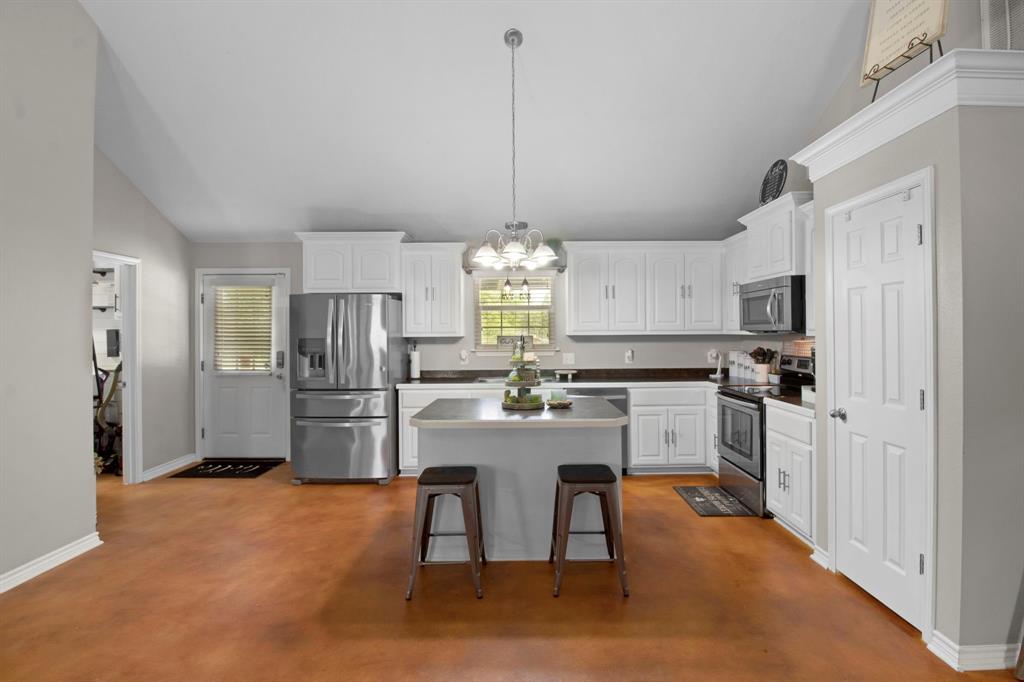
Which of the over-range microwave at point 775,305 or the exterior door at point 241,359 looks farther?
the exterior door at point 241,359

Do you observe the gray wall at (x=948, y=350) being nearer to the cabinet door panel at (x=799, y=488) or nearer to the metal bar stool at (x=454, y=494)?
the cabinet door panel at (x=799, y=488)

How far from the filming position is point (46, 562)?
3227mm

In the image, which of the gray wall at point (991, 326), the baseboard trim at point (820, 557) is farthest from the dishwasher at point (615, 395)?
the gray wall at point (991, 326)

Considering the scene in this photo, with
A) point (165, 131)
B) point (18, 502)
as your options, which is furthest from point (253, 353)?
point (18, 502)

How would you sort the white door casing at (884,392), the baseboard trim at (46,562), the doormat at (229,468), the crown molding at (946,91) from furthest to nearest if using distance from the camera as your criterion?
the doormat at (229,468), the baseboard trim at (46,562), the white door casing at (884,392), the crown molding at (946,91)

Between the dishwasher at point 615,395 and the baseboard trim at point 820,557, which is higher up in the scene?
the dishwasher at point 615,395

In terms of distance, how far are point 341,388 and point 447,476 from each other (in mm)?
2551

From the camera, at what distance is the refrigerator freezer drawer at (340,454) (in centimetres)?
509

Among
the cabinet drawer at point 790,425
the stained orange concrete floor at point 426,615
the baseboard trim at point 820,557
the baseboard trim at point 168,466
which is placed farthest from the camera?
the baseboard trim at point 168,466

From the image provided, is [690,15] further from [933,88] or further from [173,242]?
[173,242]

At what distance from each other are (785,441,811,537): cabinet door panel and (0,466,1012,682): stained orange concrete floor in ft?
0.53

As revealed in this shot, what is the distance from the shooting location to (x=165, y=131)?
14.3ft

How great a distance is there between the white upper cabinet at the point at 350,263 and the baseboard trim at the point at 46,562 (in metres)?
2.71

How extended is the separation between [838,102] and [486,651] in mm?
4356
